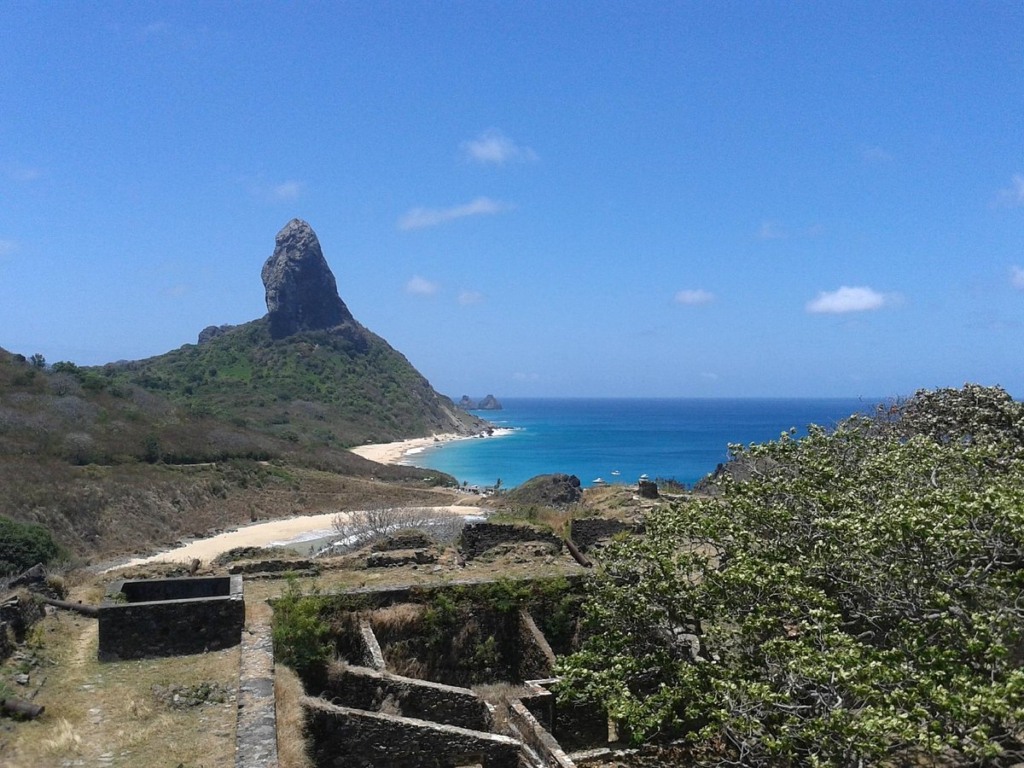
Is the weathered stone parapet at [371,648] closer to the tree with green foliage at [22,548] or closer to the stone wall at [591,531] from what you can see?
the stone wall at [591,531]

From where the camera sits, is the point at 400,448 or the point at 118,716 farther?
the point at 400,448

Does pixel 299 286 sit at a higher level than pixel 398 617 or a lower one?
higher

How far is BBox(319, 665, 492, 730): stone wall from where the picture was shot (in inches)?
487

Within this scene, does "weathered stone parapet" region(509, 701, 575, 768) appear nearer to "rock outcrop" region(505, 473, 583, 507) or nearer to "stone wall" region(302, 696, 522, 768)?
"stone wall" region(302, 696, 522, 768)

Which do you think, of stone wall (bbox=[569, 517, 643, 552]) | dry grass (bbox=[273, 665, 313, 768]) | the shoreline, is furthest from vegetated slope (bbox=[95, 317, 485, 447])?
dry grass (bbox=[273, 665, 313, 768])

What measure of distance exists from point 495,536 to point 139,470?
1447 inches

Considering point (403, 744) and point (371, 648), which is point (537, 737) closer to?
point (403, 744)

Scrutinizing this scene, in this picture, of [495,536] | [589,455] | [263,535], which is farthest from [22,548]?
[589,455]

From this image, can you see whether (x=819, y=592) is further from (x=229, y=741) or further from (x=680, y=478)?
(x=680, y=478)

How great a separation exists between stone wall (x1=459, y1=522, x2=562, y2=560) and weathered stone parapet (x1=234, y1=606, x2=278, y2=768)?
751 cm

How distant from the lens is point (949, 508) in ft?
33.1

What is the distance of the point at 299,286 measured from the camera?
146375 mm

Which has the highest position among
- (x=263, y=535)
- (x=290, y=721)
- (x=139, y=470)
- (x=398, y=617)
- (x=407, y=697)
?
(x=290, y=721)

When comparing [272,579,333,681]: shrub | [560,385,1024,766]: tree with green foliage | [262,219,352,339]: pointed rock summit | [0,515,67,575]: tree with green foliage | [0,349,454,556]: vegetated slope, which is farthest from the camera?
[262,219,352,339]: pointed rock summit
